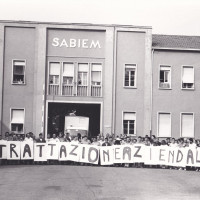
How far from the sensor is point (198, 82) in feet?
120

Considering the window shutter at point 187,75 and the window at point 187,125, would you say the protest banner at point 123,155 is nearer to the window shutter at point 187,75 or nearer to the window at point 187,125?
the window at point 187,125

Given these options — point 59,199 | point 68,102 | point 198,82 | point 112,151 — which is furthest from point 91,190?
point 198,82

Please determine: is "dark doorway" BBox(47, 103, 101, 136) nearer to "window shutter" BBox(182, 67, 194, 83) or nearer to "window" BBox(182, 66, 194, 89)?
"window" BBox(182, 66, 194, 89)

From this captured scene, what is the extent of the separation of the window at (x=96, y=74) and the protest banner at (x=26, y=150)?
1280 centimetres

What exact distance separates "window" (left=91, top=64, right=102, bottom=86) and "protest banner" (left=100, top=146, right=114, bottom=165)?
40.9 ft

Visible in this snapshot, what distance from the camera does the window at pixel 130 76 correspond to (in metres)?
36.1

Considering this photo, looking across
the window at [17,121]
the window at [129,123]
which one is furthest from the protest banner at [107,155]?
the window at [17,121]

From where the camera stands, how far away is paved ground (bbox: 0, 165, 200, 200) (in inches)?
580

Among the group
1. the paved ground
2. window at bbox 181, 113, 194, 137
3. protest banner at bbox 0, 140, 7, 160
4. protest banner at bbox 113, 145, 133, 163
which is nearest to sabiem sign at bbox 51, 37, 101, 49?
window at bbox 181, 113, 194, 137

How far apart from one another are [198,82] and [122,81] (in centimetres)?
588

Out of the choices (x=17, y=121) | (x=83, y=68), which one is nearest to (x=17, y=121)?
(x=17, y=121)

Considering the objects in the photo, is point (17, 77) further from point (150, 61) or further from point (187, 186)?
point (187, 186)

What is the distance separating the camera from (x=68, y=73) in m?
35.8

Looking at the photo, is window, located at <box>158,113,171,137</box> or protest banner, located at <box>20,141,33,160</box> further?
window, located at <box>158,113,171,137</box>
